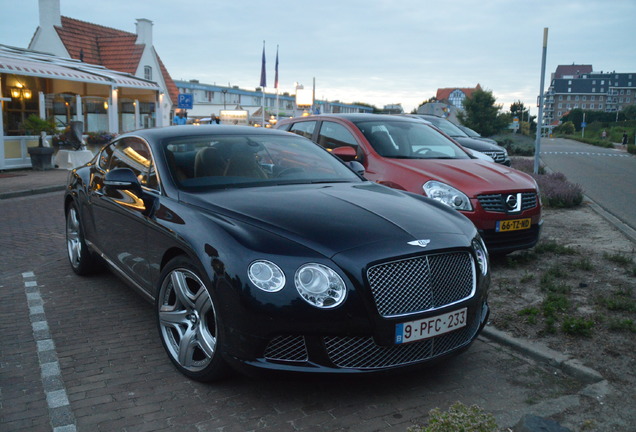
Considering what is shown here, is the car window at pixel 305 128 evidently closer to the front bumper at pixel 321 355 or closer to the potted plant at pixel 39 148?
the front bumper at pixel 321 355

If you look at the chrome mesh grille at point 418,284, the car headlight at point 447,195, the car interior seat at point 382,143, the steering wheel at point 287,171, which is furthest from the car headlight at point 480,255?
the car interior seat at point 382,143

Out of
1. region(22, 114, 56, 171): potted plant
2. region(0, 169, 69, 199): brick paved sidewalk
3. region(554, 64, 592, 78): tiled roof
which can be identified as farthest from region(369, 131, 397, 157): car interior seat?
region(554, 64, 592, 78): tiled roof

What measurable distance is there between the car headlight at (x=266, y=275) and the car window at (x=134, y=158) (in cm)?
151

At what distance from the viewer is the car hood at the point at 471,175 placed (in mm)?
6020

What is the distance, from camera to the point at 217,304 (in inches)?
124

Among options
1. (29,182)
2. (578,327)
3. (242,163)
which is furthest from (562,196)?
(29,182)

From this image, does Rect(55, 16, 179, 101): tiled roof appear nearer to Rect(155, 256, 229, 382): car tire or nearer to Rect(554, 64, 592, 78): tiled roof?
Rect(155, 256, 229, 382): car tire

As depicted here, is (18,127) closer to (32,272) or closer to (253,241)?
(32,272)

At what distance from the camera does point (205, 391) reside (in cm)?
342

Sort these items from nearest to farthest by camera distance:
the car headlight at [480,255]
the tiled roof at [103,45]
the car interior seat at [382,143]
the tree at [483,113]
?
the car headlight at [480,255] → the car interior seat at [382,143] → the tree at [483,113] → the tiled roof at [103,45]

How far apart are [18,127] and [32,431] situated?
17.6m

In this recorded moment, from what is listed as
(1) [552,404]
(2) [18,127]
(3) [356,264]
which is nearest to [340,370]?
(3) [356,264]

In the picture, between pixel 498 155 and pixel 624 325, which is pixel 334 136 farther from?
pixel 498 155

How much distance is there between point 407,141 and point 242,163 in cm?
341
